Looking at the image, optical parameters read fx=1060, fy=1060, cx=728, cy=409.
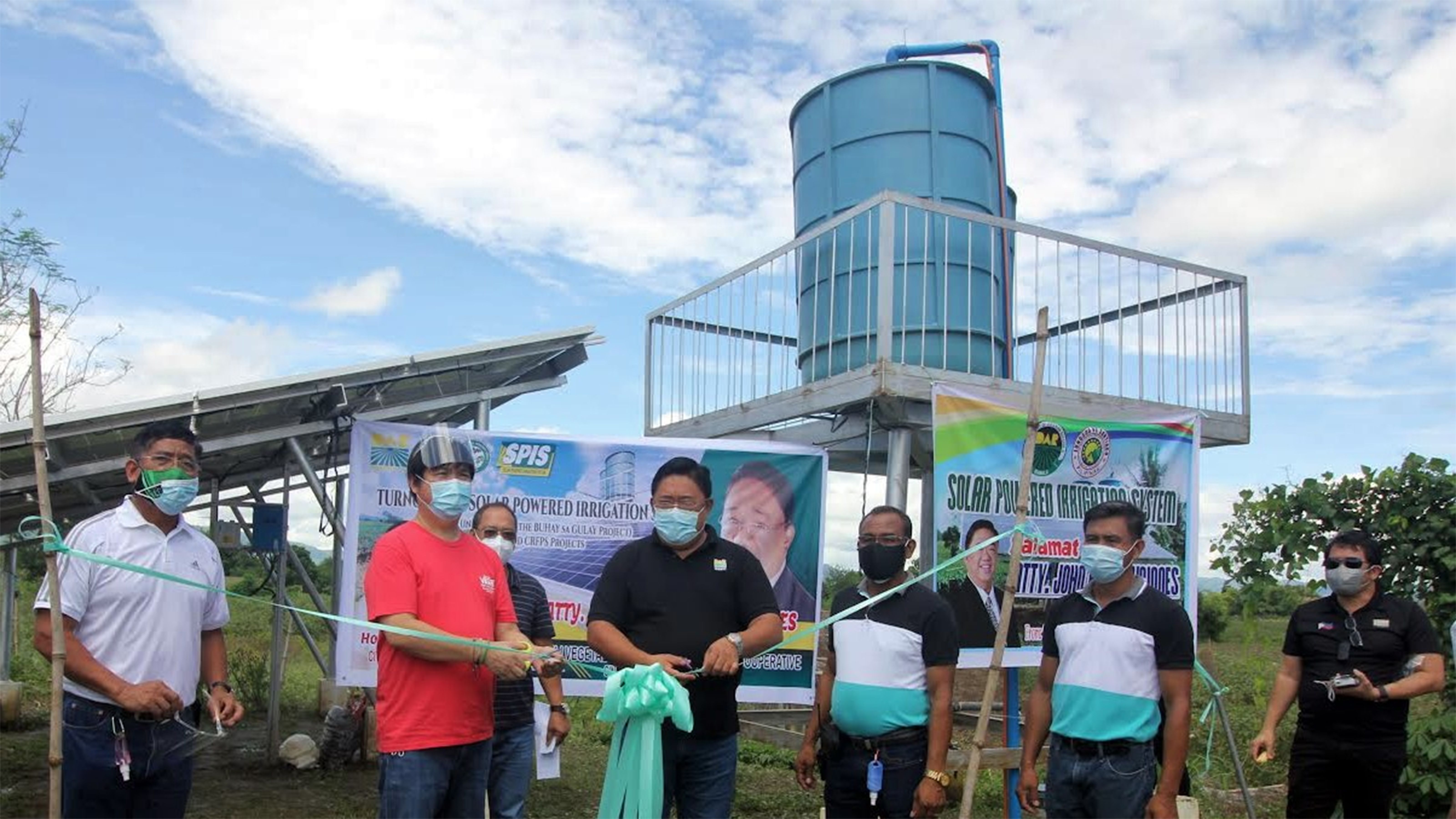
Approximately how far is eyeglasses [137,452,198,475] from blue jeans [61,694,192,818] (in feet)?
2.38

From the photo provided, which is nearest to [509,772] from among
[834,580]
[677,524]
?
[677,524]

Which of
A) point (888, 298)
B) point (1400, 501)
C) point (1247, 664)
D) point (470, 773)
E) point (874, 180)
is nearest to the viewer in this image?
point (470, 773)

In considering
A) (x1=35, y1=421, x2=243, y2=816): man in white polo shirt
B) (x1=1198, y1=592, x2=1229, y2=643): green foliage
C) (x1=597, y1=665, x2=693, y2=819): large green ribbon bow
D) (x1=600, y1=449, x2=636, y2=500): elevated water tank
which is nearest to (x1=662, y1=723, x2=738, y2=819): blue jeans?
(x1=597, y1=665, x2=693, y2=819): large green ribbon bow

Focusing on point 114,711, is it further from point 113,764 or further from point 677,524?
point 677,524

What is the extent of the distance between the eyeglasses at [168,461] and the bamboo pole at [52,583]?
38 centimetres

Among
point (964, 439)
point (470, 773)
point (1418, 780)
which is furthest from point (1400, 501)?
point (470, 773)

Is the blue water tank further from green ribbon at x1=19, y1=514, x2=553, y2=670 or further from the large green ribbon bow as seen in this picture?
green ribbon at x1=19, y1=514, x2=553, y2=670

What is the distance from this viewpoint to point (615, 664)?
3.52 m

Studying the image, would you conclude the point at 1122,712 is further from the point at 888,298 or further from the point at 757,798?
the point at 757,798

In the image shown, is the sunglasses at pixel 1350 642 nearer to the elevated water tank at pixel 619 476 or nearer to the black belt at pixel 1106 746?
the black belt at pixel 1106 746

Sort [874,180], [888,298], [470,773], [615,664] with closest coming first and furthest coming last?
[470,773]
[615,664]
[888,298]
[874,180]

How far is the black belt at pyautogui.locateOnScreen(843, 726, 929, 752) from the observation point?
12.4 feet

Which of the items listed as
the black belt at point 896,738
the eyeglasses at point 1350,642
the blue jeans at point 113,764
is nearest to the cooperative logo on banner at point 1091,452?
the eyeglasses at point 1350,642

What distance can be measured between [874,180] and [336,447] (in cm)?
400
